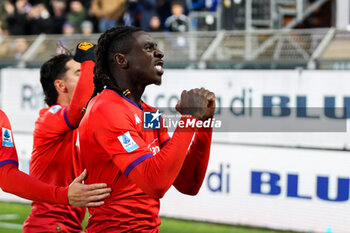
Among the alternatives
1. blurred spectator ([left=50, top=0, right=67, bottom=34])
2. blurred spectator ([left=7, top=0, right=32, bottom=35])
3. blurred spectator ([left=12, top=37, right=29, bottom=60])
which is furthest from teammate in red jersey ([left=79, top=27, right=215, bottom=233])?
blurred spectator ([left=7, top=0, right=32, bottom=35])

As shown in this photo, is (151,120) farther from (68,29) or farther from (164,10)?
(68,29)

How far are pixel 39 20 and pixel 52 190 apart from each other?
33.1 ft

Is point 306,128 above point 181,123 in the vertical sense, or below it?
below

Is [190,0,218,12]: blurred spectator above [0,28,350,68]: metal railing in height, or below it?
above

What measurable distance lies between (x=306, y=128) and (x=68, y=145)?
462cm

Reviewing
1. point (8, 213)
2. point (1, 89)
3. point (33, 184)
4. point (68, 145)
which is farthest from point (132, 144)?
point (1, 89)

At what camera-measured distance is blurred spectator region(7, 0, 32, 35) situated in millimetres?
13734

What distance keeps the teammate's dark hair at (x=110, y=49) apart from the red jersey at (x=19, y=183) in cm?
57

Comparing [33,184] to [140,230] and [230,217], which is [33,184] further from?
[230,217]

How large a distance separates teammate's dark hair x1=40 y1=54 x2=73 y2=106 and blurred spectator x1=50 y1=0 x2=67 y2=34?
26.4ft

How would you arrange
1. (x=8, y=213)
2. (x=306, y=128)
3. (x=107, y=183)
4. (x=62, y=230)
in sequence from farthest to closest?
(x=8, y=213)
(x=306, y=128)
(x=62, y=230)
(x=107, y=183)

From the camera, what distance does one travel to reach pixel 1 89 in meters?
10.9

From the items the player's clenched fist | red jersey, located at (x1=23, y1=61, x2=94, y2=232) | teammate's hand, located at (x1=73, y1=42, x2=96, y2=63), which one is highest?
teammate's hand, located at (x1=73, y1=42, x2=96, y2=63)

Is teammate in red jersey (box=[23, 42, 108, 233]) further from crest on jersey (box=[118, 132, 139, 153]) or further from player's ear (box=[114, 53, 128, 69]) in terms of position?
crest on jersey (box=[118, 132, 139, 153])
